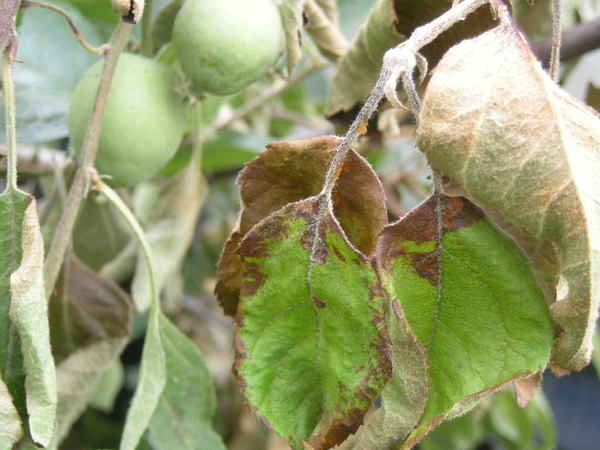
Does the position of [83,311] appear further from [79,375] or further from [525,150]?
[525,150]

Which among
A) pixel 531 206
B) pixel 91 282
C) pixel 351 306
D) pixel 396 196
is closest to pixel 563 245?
pixel 531 206

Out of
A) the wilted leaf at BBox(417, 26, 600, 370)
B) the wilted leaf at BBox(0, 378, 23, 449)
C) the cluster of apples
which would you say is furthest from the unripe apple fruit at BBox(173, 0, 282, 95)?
the wilted leaf at BBox(0, 378, 23, 449)

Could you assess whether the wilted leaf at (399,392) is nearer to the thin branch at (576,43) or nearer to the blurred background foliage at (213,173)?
the blurred background foliage at (213,173)

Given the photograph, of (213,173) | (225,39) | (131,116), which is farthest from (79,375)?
(213,173)

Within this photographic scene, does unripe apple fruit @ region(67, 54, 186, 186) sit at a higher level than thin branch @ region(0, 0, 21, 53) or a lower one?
lower

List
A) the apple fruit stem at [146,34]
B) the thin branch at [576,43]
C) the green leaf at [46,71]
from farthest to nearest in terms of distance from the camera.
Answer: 1. the green leaf at [46,71]
2. the thin branch at [576,43]
3. the apple fruit stem at [146,34]

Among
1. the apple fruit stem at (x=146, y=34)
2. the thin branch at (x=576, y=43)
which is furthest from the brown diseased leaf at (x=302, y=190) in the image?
the thin branch at (x=576, y=43)

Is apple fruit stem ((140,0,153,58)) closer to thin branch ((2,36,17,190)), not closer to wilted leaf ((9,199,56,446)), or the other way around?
thin branch ((2,36,17,190))
